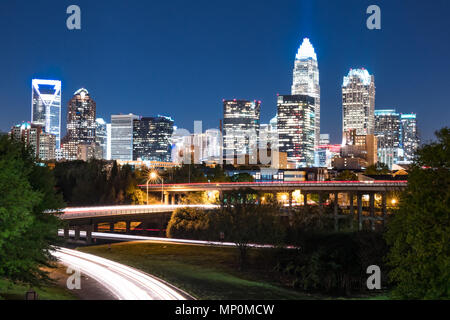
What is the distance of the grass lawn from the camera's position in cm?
3981

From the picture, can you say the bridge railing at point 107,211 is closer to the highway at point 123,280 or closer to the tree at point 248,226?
the highway at point 123,280

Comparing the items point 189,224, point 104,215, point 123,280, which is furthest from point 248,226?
point 189,224

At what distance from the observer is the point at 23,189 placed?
25.9 m

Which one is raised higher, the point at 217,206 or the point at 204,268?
the point at 217,206

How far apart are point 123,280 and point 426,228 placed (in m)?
23.7

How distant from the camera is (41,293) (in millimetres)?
32062

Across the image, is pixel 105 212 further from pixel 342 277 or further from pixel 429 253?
pixel 429 253

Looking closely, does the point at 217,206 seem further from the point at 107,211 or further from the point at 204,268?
the point at 204,268

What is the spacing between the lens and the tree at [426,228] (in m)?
24.8

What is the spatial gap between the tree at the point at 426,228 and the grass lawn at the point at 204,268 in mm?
14424

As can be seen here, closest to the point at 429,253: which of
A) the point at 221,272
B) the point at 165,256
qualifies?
the point at 221,272
